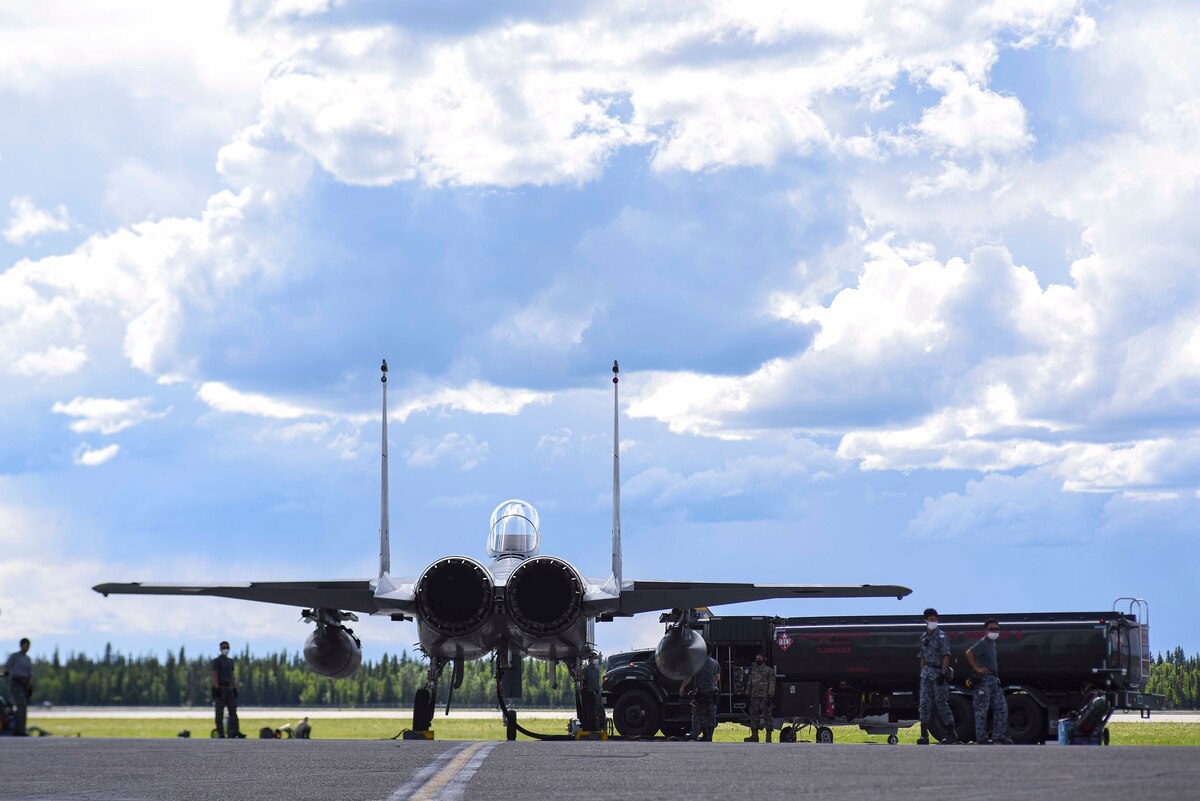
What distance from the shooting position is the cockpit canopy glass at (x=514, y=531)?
2803 cm

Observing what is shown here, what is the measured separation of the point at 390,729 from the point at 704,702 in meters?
19.1

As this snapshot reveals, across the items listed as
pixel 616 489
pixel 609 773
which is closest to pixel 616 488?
pixel 616 489

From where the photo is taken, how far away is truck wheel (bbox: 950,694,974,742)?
26422 millimetres

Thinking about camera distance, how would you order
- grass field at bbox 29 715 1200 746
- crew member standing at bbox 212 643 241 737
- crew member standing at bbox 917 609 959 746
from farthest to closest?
grass field at bbox 29 715 1200 746 → crew member standing at bbox 212 643 241 737 → crew member standing at bbox 917 609 959 746

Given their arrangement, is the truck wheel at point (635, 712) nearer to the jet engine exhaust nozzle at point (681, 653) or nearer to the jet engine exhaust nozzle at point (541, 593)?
the jet engine exhaust nozzle at point (681, 653)

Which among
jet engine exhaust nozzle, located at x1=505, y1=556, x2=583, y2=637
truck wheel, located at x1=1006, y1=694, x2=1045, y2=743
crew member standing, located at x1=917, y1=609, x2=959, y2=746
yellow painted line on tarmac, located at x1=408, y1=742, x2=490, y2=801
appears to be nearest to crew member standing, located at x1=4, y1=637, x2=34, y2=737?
jet engine exhaust nozzle, located at x1=505, y1=556, x2=583, y2=637

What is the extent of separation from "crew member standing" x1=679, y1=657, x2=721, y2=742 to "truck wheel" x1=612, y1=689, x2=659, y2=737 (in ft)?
8.57

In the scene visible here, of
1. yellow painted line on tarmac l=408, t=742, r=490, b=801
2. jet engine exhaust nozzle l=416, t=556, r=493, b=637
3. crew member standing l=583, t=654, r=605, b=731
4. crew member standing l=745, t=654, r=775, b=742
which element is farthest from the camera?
crew member standing l=745, t=654, r=775, b=742

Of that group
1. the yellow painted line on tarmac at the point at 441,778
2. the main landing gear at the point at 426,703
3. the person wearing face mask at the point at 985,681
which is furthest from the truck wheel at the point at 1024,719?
the yellow painted line on tarmac at the point at 441,778

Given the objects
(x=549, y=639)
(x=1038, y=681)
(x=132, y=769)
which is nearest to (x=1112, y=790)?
(x=132, y=769)

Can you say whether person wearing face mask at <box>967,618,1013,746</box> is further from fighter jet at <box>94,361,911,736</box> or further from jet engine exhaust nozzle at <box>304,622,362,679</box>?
jet engine exhaust nozzle at <box>304,622,362,679</box>

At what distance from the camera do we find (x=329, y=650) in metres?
27.6

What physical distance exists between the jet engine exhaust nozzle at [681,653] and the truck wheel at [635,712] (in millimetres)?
3621

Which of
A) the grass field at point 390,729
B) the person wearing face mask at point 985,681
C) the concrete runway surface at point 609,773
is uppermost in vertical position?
the person wearing face mask at point 985,681
